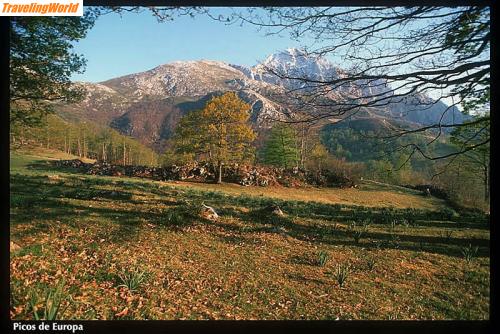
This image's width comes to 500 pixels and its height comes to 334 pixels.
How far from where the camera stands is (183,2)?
14.6ft

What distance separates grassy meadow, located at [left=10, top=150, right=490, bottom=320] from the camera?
4.28m

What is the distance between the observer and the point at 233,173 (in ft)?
35.6

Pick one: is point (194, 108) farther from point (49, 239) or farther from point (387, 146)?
point (387, 146)

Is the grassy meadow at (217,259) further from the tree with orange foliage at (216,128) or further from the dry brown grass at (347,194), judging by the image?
the tree with orange foliage at (216,128)

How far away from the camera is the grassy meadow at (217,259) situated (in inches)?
169

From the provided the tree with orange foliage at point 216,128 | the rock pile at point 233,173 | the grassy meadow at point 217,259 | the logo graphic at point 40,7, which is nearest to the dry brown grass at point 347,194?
the rock pile at point 233,173

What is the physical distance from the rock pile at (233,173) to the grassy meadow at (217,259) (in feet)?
2.24

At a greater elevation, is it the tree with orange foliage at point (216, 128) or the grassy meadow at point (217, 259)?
the tree with orange foliage at point (216, 128)

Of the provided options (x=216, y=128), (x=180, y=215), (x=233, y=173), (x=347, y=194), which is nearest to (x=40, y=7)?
(x=216, y=128)

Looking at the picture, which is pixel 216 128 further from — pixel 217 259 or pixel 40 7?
pixel 40 7

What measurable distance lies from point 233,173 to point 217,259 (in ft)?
17.8

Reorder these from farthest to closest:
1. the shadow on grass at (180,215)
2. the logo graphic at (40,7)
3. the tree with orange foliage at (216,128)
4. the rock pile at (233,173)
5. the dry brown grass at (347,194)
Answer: the dry brown grass at (347,194) → the rock pile at (233,173) → the tree with orange foliage at (216,128) → the shadow on grass at (180,215) → the logo graphic at (40,7)

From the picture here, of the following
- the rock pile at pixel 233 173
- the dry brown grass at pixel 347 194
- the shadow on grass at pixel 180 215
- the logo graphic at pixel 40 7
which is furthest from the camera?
the dry brown grass at pixel 347 194

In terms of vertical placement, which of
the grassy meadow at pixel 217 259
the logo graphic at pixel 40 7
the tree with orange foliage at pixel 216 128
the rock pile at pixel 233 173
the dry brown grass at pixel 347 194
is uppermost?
the logo graphic at pixel 40 7
